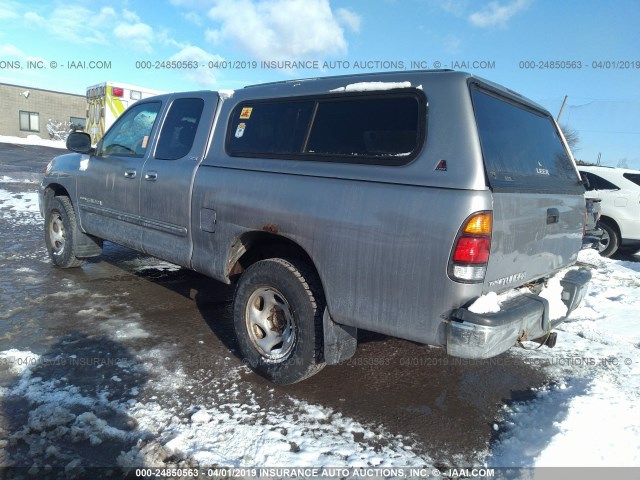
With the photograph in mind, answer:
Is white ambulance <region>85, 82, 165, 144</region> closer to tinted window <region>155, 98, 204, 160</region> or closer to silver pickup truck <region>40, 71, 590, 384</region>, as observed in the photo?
tinted window <region>155, 98, 204, 160</region>

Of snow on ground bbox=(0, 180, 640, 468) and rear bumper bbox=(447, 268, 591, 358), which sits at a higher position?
rear bumper bbox=(447, 268, 591, 358)

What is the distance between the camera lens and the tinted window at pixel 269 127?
320cm

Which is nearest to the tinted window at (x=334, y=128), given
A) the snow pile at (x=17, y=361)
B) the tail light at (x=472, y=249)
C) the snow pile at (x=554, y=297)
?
the tail light at (x=472, y=249)

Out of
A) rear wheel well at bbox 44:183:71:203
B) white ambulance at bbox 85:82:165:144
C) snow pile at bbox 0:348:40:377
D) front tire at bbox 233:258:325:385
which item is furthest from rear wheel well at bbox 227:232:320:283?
white ambulance at bbox 85:82:165:144

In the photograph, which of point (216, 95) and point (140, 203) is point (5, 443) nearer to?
point (140, 203)

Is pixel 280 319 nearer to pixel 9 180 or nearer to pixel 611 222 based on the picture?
pixel 611 222

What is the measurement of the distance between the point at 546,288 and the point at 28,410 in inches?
134

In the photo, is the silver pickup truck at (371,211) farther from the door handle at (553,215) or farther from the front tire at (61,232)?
the front tire at (61,232)

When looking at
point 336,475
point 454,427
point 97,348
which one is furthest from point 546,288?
point 97,348

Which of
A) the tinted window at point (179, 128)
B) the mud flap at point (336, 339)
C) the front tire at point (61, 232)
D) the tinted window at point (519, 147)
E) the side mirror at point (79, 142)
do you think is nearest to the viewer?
the tinted window at point (519, 147)

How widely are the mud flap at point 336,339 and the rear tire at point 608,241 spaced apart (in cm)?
755

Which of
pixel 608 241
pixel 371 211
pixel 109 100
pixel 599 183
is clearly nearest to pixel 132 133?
pixel 371 211

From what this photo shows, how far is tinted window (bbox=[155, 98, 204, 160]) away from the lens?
156 inches

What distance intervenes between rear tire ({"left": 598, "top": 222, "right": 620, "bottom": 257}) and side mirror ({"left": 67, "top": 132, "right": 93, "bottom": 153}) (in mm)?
8613
